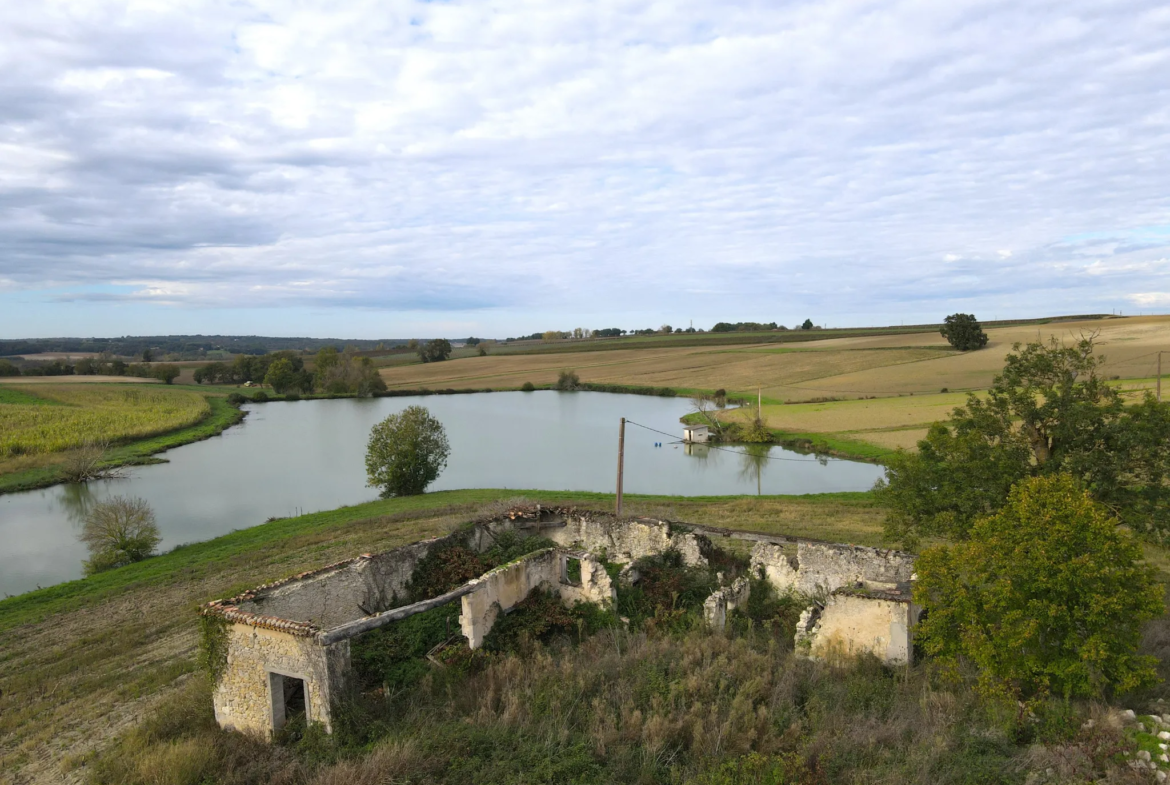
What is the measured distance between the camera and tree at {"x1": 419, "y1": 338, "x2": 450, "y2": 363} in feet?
338

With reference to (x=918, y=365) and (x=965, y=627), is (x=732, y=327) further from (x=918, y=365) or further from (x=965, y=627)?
(x=965, y=627)

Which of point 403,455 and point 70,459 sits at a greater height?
point 403,455

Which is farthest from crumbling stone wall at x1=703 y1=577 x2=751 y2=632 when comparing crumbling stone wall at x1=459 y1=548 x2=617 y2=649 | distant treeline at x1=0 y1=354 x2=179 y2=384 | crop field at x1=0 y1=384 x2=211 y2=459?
distant treeline at x1=0 y1=354 x2=179 y2=384

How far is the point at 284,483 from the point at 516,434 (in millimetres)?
18522

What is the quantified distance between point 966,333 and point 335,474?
193 ft

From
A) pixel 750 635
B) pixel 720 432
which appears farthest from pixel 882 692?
pixel 720 432

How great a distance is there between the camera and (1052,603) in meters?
8.27

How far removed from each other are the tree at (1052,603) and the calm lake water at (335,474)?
23.1m

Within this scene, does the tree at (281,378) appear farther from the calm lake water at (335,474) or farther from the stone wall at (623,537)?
the stone wall at (623,537)

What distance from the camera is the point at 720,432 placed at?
47.2 metres

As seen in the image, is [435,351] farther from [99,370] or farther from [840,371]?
[840,371]

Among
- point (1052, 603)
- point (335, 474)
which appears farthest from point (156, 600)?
point (335, 474)

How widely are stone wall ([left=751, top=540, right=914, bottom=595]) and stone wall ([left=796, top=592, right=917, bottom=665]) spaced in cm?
161

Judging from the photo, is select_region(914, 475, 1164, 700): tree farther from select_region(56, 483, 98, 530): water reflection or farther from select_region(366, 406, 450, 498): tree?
select_region(56, 483, 98, 530): water reflection
